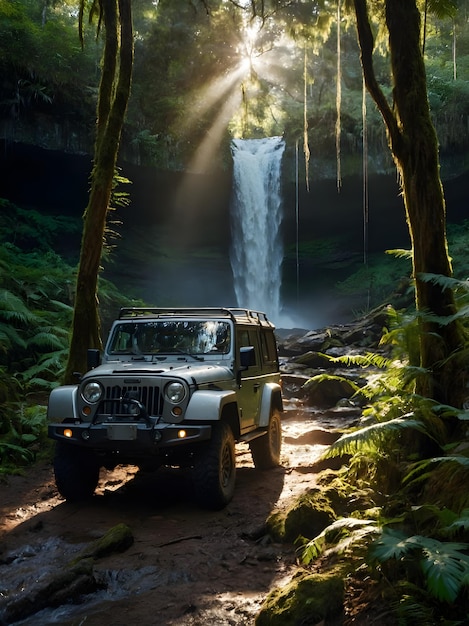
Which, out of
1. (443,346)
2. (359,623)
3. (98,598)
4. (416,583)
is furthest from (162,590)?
(443,346)

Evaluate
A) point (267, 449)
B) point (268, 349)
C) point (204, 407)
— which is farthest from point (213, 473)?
point (268, 349)

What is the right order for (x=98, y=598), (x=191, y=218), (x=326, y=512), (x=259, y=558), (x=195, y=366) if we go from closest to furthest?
(x=98, y=598) < (x=259, y=558) < (x=326, y=512) < (x=195, y=366) < (x=191, y=218)

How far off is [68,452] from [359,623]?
12.3ft

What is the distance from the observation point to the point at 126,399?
18.5ft

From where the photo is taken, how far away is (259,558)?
450cm

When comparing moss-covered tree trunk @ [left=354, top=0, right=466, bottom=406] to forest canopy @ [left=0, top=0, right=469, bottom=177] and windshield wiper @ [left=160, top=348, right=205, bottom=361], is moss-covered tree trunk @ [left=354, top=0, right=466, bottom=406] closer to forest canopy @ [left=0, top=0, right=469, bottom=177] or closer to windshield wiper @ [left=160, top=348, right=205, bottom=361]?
windshield wiper @ [left=160, top=348, right=205, bottom=361]

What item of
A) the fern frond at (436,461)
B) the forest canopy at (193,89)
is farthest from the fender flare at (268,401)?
the forest canopy at (193,89)

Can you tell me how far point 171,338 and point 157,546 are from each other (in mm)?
2680

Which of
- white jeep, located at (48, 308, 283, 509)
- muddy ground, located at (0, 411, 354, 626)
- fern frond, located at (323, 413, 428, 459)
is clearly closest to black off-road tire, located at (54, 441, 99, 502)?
white jeep, located at (48, 308, 283, 509)

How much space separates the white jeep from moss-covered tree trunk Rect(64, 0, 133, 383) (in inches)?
80.8

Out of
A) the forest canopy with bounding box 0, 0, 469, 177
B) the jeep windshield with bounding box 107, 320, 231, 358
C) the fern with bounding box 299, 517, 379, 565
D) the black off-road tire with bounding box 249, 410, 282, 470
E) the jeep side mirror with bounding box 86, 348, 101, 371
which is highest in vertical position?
the forest canopy with bounding box 0, 0, 469, 177

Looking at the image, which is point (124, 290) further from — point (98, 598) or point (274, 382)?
point (98, 598)

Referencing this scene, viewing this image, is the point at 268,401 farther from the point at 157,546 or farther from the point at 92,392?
the point at 157,546

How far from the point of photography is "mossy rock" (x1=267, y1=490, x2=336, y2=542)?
4.74 m
